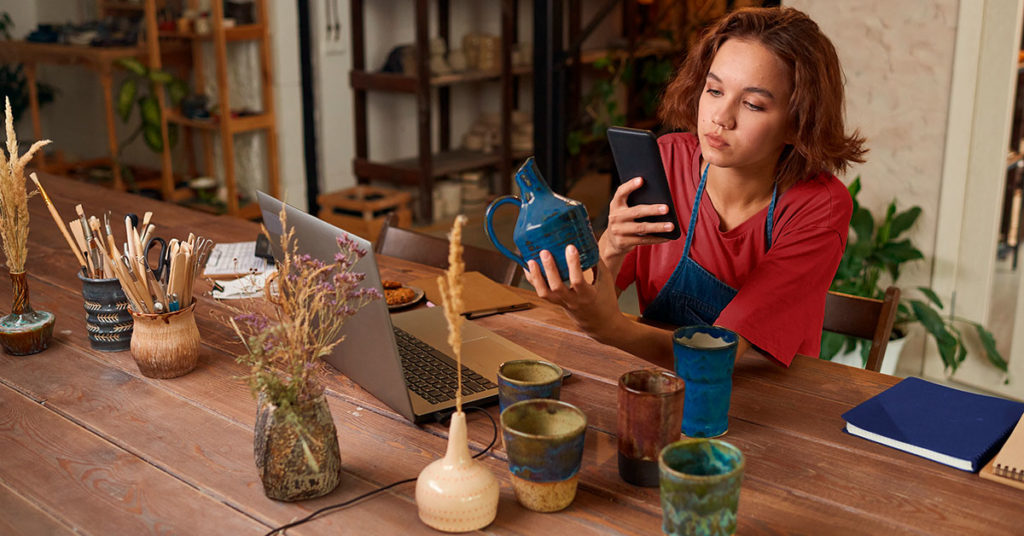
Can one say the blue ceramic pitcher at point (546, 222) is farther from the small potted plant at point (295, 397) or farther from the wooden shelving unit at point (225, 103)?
the wooden shelving unit at point (225, 103)

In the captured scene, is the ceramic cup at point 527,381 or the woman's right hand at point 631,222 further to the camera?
the woman's right hand at point 631,222

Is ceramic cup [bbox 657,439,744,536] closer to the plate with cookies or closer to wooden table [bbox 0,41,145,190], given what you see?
the plate with cookies

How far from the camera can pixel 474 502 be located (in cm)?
99

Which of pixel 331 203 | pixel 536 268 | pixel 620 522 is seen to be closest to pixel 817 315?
pixel 536 268

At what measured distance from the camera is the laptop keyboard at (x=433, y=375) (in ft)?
4.40

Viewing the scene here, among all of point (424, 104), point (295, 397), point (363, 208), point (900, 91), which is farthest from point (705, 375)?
point (424, 104)

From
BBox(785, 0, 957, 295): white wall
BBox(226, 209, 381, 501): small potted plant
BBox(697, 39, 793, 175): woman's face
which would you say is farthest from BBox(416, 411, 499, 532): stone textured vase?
BBox(785, 0, 957, 295): white wall

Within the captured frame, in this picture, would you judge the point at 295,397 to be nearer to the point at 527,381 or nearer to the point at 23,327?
the point at 527,381

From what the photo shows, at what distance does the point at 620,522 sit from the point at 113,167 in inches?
180

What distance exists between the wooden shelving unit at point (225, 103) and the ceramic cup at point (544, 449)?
150 inches

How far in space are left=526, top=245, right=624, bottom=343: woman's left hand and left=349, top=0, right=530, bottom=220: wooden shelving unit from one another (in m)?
3.38

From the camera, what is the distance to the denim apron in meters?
1.72

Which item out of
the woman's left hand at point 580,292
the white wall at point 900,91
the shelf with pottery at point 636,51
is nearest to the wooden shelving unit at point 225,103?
the shelf with pottery at point 636,51

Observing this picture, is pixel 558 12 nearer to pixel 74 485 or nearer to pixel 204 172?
pixel 204 172
